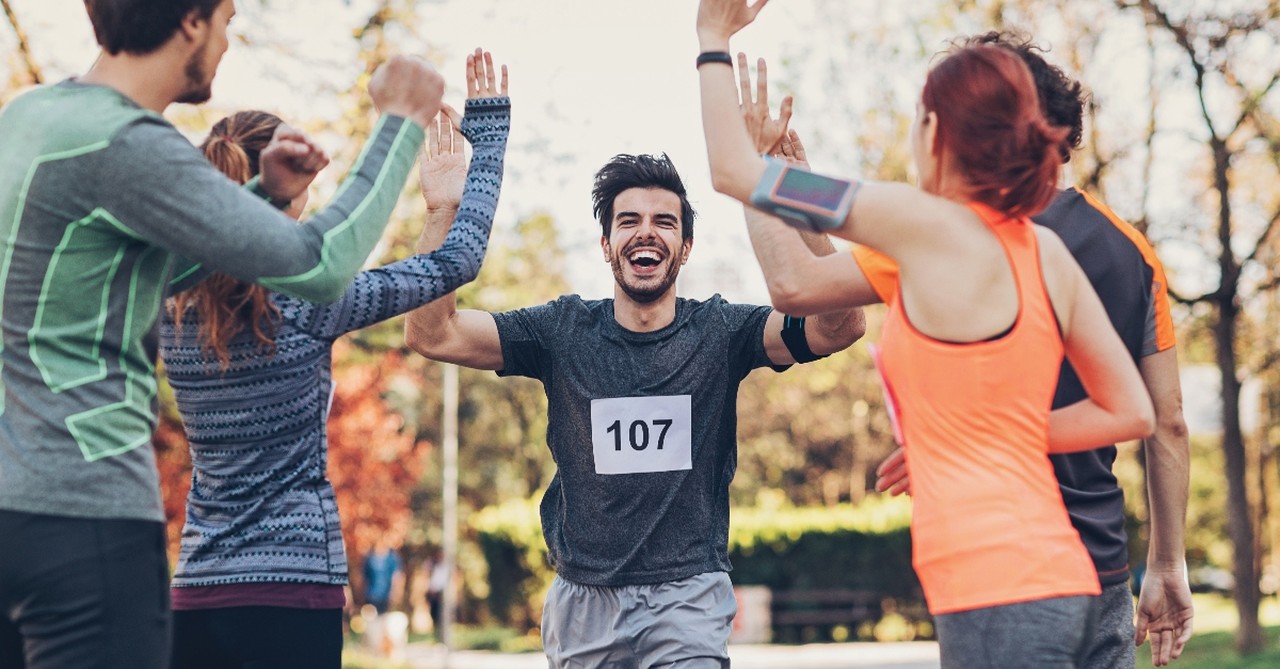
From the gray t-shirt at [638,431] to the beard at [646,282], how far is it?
0.12 meters

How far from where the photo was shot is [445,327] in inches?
187

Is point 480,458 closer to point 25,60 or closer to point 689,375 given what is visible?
point 25,60

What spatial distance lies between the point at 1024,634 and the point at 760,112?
5.22 ft

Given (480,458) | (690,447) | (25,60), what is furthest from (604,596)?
(480,458)

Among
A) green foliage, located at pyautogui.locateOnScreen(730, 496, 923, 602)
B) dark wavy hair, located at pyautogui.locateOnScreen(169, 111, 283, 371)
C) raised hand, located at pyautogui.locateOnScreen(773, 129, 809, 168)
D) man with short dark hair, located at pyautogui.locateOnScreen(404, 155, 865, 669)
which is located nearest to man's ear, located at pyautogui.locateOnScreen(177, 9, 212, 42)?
dark wavy hair, located at pyautogui.locateOnScreen(169, 111, 283, 371)

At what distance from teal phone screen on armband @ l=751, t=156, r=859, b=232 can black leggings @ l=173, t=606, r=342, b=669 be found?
4.79 ft

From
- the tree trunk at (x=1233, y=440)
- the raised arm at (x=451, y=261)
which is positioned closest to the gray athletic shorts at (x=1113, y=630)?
the raised arm at (x=451, y=261)

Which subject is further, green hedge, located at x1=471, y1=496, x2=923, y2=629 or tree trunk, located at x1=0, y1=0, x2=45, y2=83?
green hedge, located at x1=471, y1=496, x2=923, y2=629

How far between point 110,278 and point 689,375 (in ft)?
8.48

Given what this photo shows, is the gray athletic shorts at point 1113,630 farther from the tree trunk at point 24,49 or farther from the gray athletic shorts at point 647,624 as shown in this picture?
the tree trunk at point 24,49

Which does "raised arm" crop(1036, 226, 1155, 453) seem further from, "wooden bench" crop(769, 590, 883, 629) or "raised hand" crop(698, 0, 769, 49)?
"wooden bench" crop(769, 590, 883, 629)

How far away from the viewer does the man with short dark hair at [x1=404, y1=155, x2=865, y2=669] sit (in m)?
4.60

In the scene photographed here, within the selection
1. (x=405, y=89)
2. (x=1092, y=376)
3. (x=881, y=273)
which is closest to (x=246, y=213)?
(x=405, y=89)

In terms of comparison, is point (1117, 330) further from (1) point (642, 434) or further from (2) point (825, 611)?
(2) point (825, 611)
